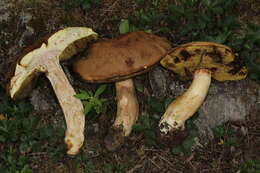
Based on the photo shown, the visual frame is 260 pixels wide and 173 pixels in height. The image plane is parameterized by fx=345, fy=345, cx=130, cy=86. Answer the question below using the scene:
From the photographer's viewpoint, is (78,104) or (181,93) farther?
(181,93)

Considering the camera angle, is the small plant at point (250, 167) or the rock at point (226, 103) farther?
the rock at point (226, 103)

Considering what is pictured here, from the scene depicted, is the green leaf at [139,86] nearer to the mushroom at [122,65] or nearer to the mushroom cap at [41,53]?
the mushroom at [122,65]

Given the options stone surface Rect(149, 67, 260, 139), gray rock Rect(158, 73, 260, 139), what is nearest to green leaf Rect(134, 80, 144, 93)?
stone surface Rect(149, 67, 260, 139)

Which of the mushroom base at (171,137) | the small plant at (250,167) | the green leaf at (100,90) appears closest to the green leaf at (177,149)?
the mushroom base at (171,137)

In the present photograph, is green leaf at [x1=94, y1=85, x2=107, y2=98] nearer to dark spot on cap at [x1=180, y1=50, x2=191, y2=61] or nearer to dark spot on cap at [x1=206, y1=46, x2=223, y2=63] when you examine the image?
dark spot on cap at [x1=180, y1=50, x2=191, y2=61]

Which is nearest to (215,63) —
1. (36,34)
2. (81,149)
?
(81,149)

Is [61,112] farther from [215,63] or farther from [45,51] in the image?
[215,63]

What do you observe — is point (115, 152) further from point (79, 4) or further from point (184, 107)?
point (79, 4)
